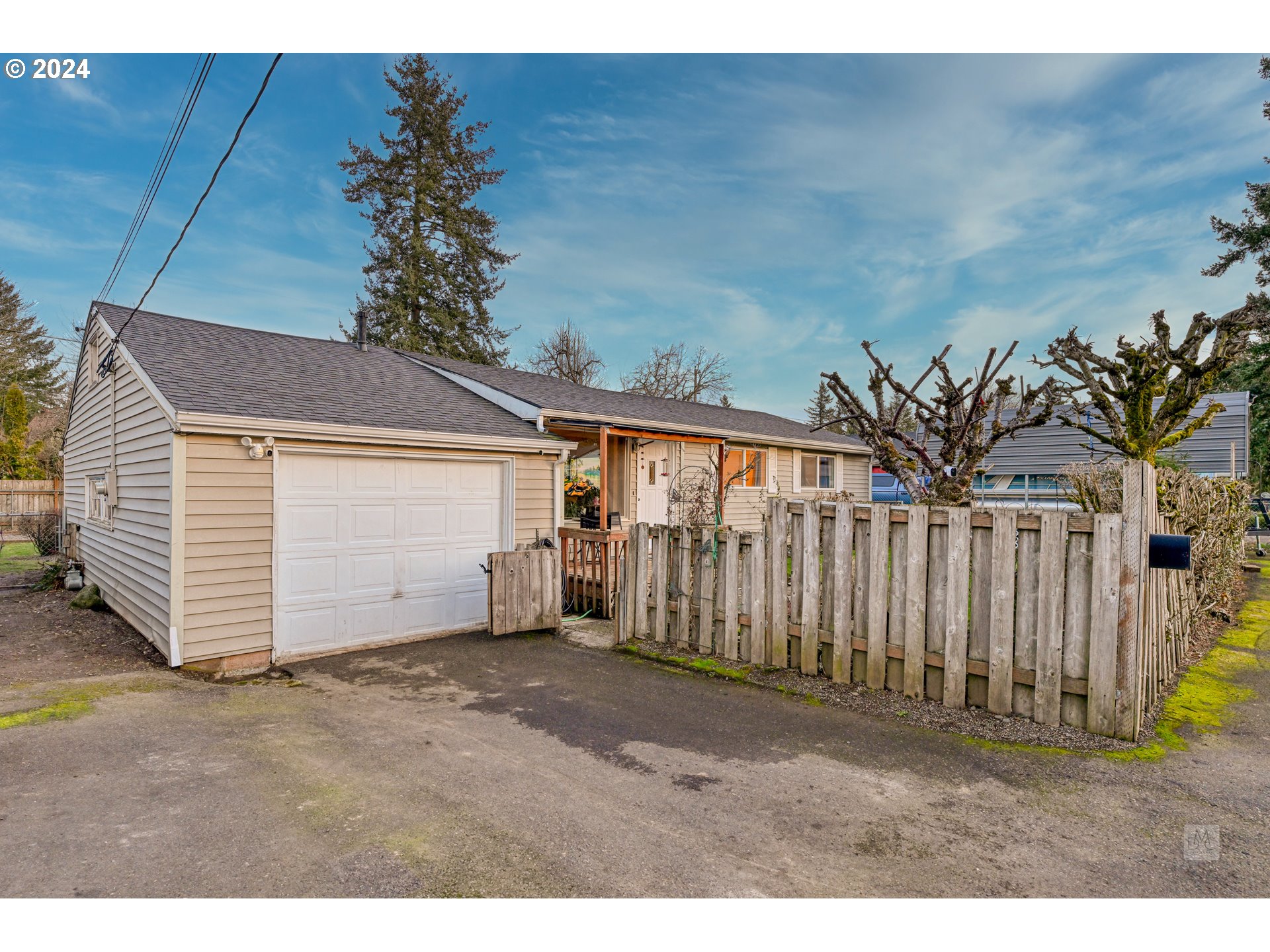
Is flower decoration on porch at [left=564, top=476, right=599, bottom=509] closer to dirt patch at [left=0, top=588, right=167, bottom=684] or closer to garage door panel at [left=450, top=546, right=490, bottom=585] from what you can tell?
garage door panel at [left=450, top=546, right=490, bottom=585]

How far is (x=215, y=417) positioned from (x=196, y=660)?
230 cm

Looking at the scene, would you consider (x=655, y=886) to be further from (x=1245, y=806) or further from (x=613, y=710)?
(x=1245, y=806)

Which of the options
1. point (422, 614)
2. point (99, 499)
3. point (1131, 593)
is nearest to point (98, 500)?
point (99, 499)

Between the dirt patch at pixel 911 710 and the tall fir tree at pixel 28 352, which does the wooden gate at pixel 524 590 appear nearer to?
the dirt patch at pixel 911 710

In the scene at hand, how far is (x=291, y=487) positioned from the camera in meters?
6.41

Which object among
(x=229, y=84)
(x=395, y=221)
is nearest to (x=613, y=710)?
(x=229, y=84)

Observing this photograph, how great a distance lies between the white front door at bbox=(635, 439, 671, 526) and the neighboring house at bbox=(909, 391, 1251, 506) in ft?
34.4

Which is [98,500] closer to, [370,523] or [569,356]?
[370,523]

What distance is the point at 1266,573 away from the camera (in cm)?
1098

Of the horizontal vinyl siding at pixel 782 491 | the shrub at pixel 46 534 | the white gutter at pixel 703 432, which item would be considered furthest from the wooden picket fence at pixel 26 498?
the horizontal vinyl siding at pixel 782 491

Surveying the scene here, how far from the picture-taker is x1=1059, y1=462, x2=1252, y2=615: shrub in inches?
237

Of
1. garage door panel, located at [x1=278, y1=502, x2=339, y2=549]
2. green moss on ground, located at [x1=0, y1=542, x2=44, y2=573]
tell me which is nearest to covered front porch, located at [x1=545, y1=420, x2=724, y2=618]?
garage door panel, located at [x1=278, y1=502, x2=339, y2=549]

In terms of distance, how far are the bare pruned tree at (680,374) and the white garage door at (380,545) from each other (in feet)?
73.2

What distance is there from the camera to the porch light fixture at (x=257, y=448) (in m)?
6.07
